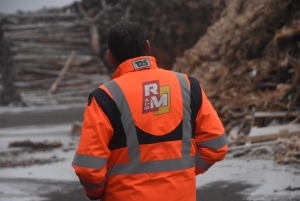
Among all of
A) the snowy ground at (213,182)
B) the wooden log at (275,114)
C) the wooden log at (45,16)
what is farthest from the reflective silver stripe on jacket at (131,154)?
the wooden log at (45,16)

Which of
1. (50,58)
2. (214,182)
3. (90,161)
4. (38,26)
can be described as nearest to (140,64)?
(90,161)

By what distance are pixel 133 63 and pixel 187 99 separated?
33 centimetres

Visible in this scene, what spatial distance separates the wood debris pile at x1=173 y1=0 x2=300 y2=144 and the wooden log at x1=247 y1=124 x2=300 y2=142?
246 millimetres

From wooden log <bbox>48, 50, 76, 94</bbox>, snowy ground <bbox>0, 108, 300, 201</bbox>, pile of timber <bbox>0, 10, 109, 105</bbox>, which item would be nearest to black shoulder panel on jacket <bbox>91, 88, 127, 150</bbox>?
snowy ground <bbox>0, 108, 300, 201</bbox>

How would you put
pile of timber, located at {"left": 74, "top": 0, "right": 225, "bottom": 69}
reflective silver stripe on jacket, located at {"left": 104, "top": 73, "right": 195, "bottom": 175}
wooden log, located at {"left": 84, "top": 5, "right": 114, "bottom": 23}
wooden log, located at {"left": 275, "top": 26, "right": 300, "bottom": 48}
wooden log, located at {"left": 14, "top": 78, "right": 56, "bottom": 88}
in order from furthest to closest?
pile of timber, located at {"left": 74, "top": 0, "right": 225, "bottom": 69} → wooden log, located at {"left": 84, "top": 5, "right": 114, "bottom": 23} → wooden log, located at {"left": 14, "top": 78, "right": 56, "bottom": 88} → wooden log, located at {"left": 275, "top": 26, "right": 300, "bottom": 48} → reflective silver stripe on jacket, located at {"left": 104, "top": 73, "right": 195, "bottom": 175}

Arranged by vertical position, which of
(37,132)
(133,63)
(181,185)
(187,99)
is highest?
(133,63)

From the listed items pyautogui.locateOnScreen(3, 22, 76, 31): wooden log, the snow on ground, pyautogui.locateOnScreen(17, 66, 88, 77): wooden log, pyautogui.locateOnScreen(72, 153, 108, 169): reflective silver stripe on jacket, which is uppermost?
pyautogui.locateOnScreen(72, 153, 108, 169): reflective silver stripe on jacket

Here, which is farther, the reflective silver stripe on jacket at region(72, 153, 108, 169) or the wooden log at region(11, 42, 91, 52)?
the wooden log at region(11, 42, 91, 52)

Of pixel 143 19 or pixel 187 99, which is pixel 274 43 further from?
pixel 143 19

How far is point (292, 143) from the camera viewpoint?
22.2 feet

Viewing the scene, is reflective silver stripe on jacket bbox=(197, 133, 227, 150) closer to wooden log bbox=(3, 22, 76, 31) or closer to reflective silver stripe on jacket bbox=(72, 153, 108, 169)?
reflective silver stripe on jacket bbox=(72, 153, 108, 169)

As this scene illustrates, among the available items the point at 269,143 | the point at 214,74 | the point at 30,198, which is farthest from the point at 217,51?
the point at 30,198

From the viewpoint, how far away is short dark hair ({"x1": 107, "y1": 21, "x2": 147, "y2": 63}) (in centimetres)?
287

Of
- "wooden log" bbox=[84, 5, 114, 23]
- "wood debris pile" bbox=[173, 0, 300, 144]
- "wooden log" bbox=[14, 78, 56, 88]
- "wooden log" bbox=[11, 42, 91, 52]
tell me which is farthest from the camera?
"wooden log" bbox=[84, 5, 114, 23]
